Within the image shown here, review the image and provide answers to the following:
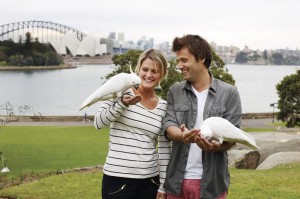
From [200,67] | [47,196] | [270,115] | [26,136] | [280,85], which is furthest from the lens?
[270,115]

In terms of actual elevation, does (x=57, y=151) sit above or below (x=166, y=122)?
below

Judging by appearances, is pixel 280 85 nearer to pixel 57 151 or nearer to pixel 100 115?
pixel 57 151

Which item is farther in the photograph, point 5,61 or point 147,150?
point 5,61

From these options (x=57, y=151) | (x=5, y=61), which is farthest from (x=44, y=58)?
(x=57, y=151)

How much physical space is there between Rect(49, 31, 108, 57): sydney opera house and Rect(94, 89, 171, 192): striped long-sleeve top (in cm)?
12276

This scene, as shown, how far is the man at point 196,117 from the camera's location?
282cm

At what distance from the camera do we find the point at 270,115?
115 feet

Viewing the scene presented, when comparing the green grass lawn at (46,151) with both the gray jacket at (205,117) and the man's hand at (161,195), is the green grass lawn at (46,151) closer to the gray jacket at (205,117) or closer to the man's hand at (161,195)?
the man's hand at (161,195)

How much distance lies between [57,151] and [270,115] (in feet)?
78.4

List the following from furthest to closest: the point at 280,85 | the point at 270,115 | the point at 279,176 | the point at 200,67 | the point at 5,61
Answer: the point at 5,61 → the point at 270,115 → the point at 280,85 → the point at 279,176 → the point at 200,67

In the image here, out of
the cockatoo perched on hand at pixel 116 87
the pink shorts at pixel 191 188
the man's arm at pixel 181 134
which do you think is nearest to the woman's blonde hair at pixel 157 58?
the cockatoo perched on hand at pixel 116 87

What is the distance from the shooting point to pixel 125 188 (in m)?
2.97

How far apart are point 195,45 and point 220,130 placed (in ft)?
1.77

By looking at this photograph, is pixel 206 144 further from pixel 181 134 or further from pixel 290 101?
pixel 290 101
